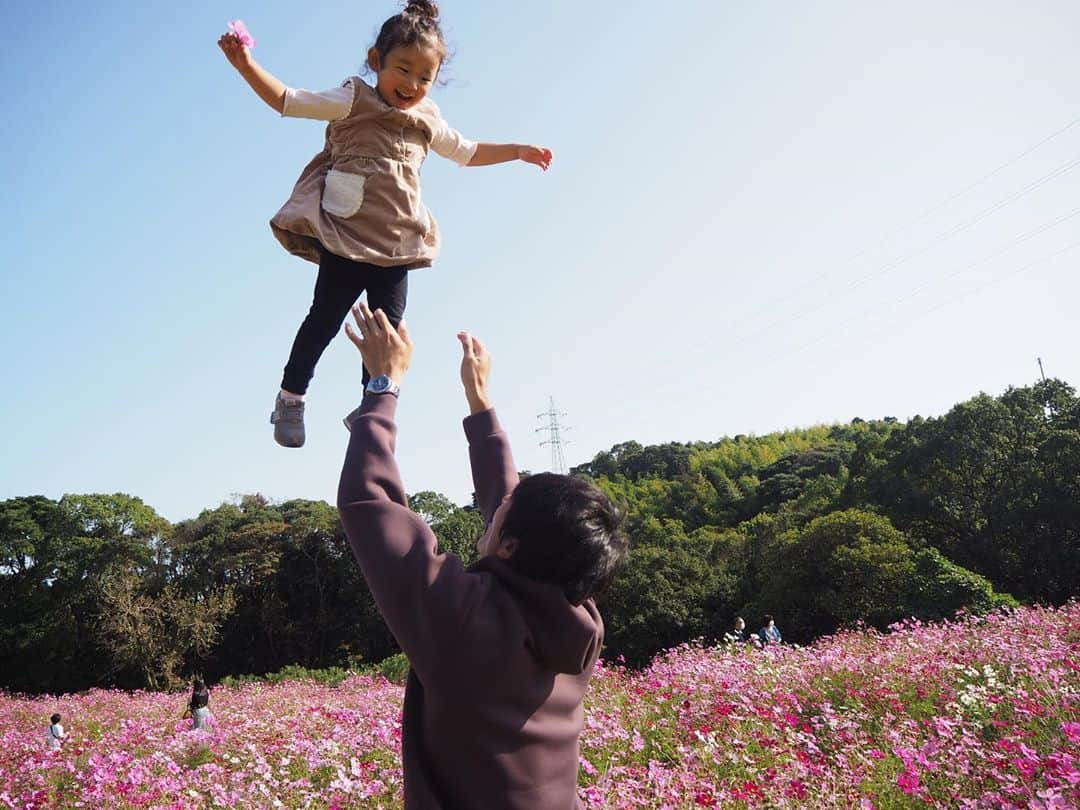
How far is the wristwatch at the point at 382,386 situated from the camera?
1.57 m

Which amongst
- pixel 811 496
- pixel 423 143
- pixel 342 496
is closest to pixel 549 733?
pixel 342 496

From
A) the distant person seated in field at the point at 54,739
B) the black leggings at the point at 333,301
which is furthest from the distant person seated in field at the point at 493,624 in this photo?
the distant person seated in field at the point at 54,739

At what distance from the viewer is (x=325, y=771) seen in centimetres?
482

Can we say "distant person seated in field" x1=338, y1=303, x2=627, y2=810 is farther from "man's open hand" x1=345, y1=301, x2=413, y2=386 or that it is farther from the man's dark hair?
"man's open hand" x1=345, y1=301, x2=413, y2=386

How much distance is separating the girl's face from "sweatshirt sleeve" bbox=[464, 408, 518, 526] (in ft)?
3.17

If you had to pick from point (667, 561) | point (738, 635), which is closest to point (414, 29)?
point (738, 635)

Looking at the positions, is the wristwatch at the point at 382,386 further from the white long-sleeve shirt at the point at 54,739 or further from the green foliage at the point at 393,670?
the green foliage at the point at 393,670

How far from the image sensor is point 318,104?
82.7 inches

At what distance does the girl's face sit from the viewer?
2.11 m

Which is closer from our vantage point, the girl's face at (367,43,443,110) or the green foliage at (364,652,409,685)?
the girl's face at (367,43,443,110)

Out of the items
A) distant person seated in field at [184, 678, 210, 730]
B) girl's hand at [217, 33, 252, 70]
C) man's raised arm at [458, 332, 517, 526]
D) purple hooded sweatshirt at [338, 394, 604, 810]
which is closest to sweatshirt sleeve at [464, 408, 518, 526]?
man's raised arm at [458, 332, 517, 526]

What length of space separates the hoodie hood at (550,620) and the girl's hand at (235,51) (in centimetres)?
151

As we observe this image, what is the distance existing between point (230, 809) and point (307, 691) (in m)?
9.77

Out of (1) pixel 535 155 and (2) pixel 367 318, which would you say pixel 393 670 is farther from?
(2) pixel 367 318
